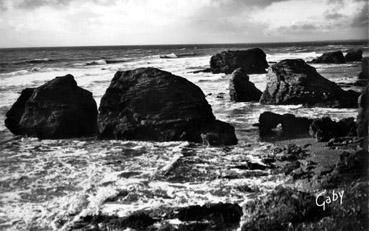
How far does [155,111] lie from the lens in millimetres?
14195

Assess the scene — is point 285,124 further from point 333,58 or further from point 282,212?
point 333,58

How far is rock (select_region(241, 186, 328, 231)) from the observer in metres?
6.61

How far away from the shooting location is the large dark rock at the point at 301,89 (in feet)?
62.3

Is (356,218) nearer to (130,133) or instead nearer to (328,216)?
(328,216)

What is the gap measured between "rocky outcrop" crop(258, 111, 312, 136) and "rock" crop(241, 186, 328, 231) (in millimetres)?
6958

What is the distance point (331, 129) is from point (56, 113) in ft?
32.4

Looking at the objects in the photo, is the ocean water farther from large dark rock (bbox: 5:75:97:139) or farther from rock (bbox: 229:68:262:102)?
rock (bbox: 229:68:262:102)

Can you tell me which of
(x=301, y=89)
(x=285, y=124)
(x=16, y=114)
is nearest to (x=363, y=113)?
(x=285, y=124)

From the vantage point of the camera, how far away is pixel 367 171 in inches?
330

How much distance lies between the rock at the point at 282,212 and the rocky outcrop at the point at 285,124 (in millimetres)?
6958

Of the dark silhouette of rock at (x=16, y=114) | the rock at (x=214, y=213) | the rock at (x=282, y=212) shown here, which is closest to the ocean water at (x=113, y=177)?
the rock at (x=214, y=213)

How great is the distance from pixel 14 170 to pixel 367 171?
893cm

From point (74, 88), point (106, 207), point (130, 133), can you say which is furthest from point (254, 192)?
point (74, 88)

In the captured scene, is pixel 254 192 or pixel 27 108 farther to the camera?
pixel 27 108
